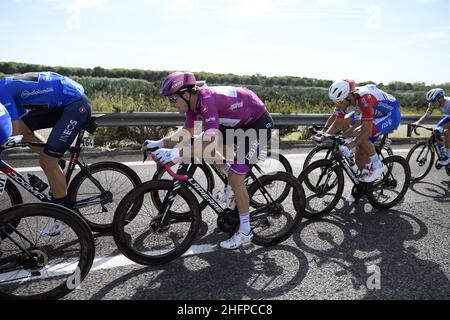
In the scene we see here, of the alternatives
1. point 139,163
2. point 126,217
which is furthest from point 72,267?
point 139,163

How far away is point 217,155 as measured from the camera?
4414 mm

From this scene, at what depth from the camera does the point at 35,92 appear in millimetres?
3875

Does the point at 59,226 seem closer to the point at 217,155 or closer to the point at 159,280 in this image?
the point at 159,280

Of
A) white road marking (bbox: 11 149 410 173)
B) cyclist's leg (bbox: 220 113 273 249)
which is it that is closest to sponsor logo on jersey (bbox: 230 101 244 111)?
cyclist's leg (bbox: 220 113 273 249)

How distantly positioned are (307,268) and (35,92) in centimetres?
340

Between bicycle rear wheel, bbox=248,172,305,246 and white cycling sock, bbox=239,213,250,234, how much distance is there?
22 centimetres

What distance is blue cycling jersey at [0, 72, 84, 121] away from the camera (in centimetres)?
375

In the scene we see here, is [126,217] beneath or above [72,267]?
above

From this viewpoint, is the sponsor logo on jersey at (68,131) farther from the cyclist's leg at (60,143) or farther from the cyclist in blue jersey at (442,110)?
the cyclist in blue jersey at (442,110)

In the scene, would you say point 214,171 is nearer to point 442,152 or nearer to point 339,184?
point 339,184

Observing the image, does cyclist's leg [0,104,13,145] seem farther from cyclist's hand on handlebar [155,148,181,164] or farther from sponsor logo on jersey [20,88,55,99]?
cyclist's hand on handlebar [155,148,181,164]

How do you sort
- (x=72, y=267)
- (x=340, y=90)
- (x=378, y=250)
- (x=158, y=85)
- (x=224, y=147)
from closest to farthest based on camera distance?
(x=72, y=267) < (x=378, y=250) < (x=224, y=147) < (x=340, y=90) < (x=158, y=85)

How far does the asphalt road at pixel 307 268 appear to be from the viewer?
10.6 ft
